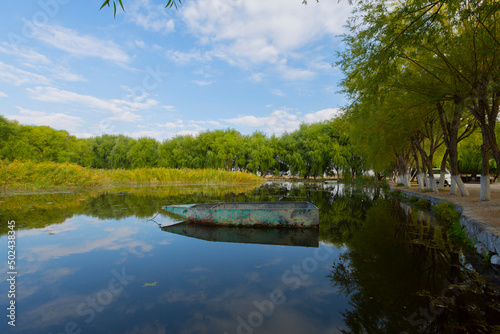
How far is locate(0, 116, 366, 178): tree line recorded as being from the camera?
43.7 m

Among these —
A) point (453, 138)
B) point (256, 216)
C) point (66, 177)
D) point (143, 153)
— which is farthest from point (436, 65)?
point (143, 153)

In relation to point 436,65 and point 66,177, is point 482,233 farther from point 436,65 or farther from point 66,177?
point 66,177

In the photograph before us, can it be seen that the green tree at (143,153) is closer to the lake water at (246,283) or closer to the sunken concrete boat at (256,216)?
the sunken concrete boat at (256,216)

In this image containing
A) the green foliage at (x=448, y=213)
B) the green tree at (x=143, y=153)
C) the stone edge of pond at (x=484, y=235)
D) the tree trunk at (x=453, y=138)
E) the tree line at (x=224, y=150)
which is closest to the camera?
the stone edge of pond at (x=484, y=235)

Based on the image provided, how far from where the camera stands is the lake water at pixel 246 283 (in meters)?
3.42

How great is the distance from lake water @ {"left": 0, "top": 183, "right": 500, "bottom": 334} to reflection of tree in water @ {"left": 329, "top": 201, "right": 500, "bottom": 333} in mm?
21

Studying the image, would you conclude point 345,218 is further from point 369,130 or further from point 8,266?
point 8,266

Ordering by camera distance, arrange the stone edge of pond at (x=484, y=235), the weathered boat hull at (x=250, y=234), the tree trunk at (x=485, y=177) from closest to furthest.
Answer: the stone edge of pond at (x=484, y=235) → the weathered boat hull at (x=250, y=234) → the tree trunk at (x=485, y=177)

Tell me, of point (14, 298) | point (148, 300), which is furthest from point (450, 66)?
point (14, 298)

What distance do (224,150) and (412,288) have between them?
159 feet

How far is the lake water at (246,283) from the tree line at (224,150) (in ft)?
111

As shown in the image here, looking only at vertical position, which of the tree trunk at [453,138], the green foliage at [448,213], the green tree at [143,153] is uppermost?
the green tree at [143,153]

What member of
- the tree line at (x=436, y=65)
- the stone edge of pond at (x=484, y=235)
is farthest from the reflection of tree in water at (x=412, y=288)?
the tree line at (x=436, y=65)

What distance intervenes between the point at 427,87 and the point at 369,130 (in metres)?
7.34
